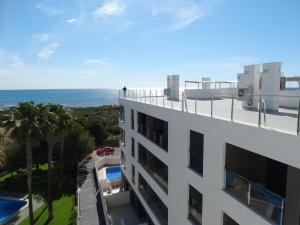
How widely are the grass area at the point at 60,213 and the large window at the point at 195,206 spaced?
12.3 meters

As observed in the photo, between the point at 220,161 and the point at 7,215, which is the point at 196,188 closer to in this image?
the point at 220,161

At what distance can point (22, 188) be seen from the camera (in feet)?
81.1

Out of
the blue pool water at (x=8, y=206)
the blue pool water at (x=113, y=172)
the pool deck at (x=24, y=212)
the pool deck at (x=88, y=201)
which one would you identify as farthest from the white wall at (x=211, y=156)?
the blue pool water at (x=113, y=172)

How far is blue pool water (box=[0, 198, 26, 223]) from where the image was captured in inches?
799

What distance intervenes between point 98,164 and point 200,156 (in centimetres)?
2285

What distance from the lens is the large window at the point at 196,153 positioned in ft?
29.2

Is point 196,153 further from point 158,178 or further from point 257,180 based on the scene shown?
point 158,178

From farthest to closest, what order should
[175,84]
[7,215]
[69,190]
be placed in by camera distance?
[69,190]
[7,215]
[175,84]

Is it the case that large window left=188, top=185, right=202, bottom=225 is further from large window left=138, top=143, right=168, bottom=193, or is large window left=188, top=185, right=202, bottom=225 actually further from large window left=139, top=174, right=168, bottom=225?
large window left=139, top=174, right=168, bottom=225

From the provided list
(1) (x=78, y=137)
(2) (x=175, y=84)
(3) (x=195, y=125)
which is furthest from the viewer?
(1) (x=78, y=137)

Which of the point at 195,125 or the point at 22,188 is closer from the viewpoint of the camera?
the point at 195,125

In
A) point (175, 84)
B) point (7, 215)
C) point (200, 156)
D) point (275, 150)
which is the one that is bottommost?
point (7, 215)

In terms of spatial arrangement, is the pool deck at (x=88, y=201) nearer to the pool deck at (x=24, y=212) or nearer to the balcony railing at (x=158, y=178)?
the pool deck at (x=24, y=212)

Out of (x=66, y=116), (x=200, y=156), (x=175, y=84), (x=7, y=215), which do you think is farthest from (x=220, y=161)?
(x=7, y=215)
